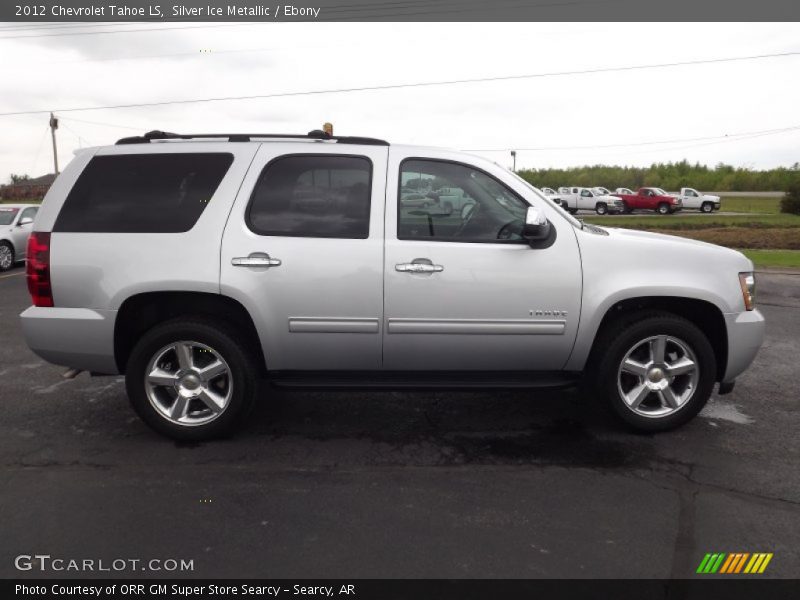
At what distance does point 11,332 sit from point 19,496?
481 cm

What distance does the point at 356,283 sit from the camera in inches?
158

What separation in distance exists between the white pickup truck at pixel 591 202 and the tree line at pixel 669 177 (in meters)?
33.1

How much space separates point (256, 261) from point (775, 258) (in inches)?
589

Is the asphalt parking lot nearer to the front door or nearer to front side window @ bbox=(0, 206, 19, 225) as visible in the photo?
the front door

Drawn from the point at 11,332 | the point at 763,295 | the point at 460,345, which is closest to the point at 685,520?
the point at 460,345

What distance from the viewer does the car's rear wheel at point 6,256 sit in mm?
13484

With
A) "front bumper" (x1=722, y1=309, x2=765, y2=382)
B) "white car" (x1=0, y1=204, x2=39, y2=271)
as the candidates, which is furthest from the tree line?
"front bumper" (x1=722, y1=309, x2=765, y2=382)

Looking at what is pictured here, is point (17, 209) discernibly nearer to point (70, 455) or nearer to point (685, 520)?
point (70, 455)

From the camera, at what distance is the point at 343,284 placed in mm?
4016

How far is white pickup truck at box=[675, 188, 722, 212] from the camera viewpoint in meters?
41.3

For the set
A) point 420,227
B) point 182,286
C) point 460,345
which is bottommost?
point 460,345

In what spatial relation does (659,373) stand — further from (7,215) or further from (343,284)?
(7,215)

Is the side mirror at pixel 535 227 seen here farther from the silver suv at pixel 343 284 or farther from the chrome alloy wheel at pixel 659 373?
the chrome alloy wheel at pixel 659 373
